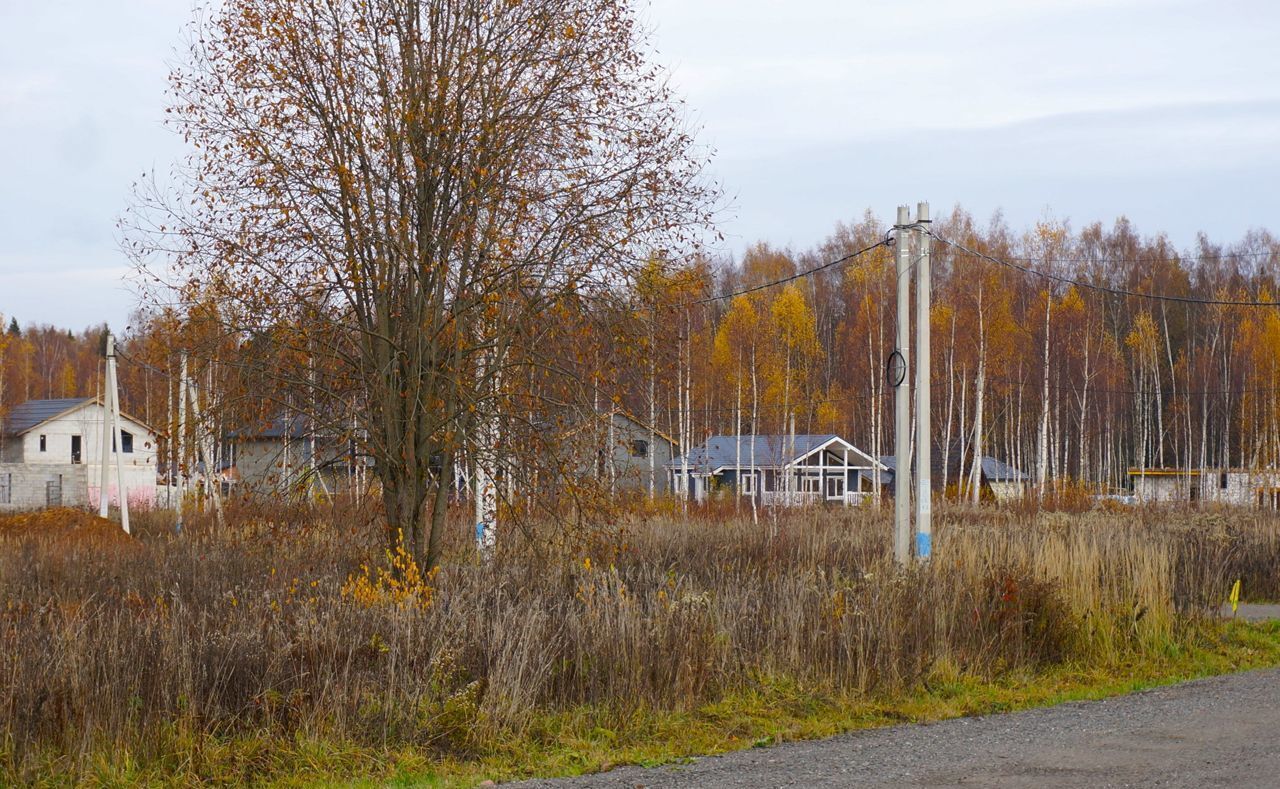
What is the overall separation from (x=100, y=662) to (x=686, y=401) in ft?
114

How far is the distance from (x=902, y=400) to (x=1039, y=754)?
6371 millimetres

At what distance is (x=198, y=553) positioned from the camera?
14.6 m

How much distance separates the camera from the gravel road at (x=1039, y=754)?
7.13 m

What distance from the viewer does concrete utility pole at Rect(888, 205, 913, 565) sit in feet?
44.8

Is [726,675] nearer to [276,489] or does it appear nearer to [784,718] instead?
[784,718]

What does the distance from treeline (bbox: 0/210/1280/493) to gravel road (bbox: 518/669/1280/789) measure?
84.6 feet

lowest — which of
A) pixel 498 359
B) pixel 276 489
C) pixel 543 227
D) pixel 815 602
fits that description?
pixel 815 602

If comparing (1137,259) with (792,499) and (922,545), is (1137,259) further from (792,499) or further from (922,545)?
(922,545)

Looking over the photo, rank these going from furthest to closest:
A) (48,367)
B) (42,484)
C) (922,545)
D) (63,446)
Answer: (48,367), (63,446), (42,484), (922,545)

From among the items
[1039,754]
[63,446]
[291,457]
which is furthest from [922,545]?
[63,446]

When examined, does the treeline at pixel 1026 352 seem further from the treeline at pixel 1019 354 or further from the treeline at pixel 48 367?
the treeline at pixel 48 367

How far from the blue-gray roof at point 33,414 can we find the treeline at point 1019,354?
377cm

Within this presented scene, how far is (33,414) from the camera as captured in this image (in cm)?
5959

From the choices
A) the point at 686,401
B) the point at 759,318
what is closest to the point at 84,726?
the point at 686,401
